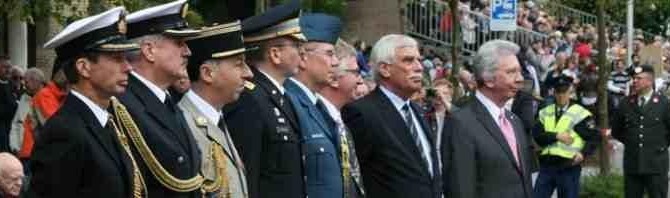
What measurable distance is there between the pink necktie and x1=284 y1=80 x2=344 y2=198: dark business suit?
1.72m

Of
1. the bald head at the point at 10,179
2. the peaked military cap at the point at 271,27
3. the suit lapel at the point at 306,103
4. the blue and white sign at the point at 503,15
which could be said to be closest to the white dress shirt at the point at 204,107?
the peaked military cap at the point at 271,27

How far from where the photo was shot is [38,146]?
6.38m

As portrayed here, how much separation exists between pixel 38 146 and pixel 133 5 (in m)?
9.06

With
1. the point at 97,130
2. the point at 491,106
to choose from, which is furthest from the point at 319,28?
the point at 97,130

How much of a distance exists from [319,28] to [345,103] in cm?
79

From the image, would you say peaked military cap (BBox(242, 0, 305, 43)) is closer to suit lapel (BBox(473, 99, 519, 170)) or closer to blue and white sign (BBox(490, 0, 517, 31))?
suit lapel (BBox(473, 99, 519, 170))

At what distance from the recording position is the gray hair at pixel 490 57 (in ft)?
31.9

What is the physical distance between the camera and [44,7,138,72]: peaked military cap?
649 centimetres

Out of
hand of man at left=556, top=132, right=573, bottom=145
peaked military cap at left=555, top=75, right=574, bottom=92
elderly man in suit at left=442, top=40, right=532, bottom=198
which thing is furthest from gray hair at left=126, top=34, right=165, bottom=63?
peaked military cap at left=555, top=75, right=574, bottom=92

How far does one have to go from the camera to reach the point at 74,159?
20.6 feet

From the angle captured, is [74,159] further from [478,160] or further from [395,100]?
[478,160]

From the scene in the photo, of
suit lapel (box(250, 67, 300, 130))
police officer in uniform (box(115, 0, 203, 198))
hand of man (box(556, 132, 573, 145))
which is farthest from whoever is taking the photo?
hand of man (box(556, 132, 573, 145))

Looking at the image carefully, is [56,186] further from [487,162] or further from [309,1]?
[309,1]

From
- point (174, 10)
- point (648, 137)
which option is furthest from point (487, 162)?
point (648, 137)
